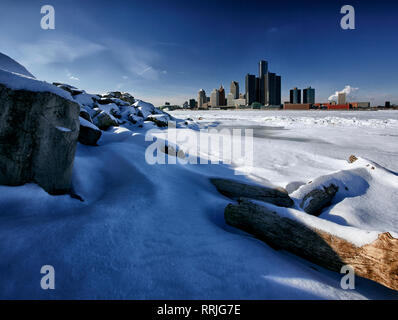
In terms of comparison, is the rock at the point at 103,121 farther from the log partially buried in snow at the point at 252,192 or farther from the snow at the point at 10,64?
the log partially buried in snow at the point at 252,192

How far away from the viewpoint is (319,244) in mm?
1784

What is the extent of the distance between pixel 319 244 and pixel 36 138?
3.03 meters

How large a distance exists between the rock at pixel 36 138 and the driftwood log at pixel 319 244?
6.73 feet

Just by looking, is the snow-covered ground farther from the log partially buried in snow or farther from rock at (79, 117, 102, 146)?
rock at (79, 117, 102, 146)

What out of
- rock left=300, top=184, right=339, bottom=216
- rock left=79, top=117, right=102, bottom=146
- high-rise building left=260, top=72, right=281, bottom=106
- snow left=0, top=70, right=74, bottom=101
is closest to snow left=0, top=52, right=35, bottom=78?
snow left=0, top=70, right=74, bottom=101

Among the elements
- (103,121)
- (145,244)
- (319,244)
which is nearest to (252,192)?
(319,244)

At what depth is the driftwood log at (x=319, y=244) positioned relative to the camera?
145 cm

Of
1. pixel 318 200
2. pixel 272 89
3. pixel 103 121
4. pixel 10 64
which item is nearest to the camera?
pixel 10 64

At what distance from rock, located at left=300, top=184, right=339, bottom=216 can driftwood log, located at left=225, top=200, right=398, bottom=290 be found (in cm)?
110

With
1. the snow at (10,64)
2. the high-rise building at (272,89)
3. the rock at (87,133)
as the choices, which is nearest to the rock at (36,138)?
the snow at (10,64)

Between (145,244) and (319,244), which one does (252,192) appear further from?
(145,244)

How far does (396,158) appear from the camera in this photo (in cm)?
585

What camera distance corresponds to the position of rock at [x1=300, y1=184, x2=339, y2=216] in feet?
9.46

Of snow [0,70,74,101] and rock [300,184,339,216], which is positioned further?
rock [300,184,339,216]
